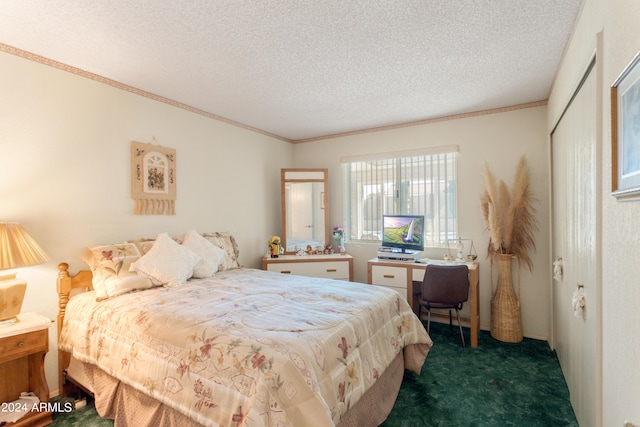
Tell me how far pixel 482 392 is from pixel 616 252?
1690mm

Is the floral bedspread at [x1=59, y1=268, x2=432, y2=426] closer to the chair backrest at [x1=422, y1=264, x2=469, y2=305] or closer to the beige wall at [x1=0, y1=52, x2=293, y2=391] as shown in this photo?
the beige wall at [x1=0, y1=52, x2=293, y2=391]

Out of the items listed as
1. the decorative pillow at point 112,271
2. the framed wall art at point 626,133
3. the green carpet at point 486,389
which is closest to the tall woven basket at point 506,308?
the green carpet at point 486,389

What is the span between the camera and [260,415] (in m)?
1.26

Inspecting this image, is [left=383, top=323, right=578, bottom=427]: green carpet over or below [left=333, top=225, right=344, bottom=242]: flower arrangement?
below

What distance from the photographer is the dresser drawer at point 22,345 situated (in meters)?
1.88

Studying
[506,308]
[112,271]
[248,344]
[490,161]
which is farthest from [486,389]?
[112,271]

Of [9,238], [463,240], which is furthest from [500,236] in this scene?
[9,238]

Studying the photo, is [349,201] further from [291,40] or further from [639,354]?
[639,354]

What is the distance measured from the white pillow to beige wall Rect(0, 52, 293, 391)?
13.3 inches

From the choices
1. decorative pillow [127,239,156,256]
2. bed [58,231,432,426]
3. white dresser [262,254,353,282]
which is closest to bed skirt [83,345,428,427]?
bed [58,231,432,426]

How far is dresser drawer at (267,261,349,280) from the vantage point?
4.16 m

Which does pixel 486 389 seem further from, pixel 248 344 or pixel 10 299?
pixel 10 299

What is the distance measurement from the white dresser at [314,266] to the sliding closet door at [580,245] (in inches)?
91.7

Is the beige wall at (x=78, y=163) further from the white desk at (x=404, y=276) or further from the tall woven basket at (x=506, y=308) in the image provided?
the tall woven basket at (x=506, y=308)
